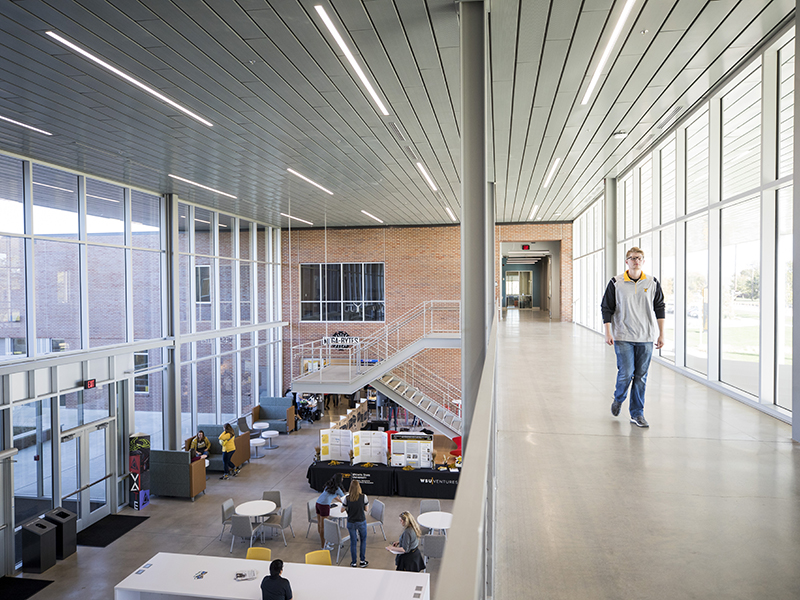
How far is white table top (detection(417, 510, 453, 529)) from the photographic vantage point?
31.5ft

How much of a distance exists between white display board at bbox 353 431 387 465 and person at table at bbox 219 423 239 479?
145 inches

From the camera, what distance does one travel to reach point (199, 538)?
1062cm

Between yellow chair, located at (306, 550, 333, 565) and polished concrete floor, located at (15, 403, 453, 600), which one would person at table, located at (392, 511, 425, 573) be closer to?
polished concrete floor, located at (15, 403, 453, 600)

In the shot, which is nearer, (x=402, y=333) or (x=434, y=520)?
(x=434, y=520)

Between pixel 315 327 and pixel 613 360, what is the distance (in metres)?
15.7

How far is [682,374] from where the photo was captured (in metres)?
7.83

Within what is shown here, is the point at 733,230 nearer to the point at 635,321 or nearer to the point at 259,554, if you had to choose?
the point at 635,321

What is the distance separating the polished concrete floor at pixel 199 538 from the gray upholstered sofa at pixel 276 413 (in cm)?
419

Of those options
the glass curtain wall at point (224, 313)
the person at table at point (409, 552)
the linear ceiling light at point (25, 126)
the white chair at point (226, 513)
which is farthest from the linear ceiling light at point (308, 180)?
the person at table at point (409, 552)

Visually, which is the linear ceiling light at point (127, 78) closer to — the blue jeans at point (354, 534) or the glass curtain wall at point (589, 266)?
the blue jeans at point (354, 534)

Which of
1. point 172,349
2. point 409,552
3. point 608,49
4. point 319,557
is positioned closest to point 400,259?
point 172,349

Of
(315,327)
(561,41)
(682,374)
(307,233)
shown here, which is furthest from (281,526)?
(307,233)

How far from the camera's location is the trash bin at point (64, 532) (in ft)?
32.4

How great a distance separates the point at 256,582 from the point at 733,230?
324 inches
